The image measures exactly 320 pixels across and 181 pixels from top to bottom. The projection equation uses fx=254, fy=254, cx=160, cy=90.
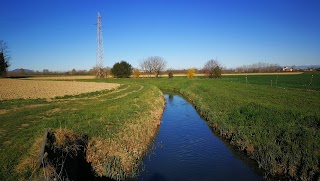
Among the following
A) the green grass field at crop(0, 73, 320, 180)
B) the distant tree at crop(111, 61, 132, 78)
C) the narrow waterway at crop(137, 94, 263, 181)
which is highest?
the distant tree at crop(111, 61, 132, 78)

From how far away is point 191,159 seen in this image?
1424 centimetres

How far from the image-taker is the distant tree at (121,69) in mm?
100312

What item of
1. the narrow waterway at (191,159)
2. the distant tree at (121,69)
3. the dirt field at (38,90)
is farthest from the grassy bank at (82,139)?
the distant tree at (121,69)

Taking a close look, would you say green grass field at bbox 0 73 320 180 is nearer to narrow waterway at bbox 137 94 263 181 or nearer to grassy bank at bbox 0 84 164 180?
grassy bank at bbox 0 84 164 180

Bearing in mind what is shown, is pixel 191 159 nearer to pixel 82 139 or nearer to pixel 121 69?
Answer: pixel 82 139

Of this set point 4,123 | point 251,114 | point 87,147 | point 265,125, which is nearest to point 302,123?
point 265,125

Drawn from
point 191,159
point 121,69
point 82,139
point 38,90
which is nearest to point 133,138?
point 82,139

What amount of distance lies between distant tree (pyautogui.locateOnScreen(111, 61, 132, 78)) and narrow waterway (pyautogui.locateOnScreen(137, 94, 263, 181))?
8109 cm

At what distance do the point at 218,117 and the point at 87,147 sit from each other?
12653mm

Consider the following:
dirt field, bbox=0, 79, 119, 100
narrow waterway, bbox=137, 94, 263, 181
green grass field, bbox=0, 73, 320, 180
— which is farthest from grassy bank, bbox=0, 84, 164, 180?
dirt field, bbox=0, 79, 119, 100

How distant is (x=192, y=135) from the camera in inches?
768

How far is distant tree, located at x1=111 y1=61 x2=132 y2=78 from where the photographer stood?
100m

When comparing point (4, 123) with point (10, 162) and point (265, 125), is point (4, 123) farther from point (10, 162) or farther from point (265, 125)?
point (265, 125)

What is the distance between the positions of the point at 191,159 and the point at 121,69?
88.8 m
